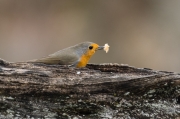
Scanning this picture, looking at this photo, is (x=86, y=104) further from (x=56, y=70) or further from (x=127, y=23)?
(x=127, y=23)

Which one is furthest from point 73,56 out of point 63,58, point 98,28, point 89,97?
point 98,28

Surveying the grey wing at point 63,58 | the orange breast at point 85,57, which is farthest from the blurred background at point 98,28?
the grey wing at point 63,58

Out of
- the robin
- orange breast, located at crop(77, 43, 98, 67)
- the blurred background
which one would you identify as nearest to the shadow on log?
the robin

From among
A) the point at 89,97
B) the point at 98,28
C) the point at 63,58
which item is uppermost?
the point at 98,28

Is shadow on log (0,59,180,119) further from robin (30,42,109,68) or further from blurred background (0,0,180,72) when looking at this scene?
blurred background (0,0,180,72)

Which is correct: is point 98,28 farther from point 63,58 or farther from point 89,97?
point 89,97
